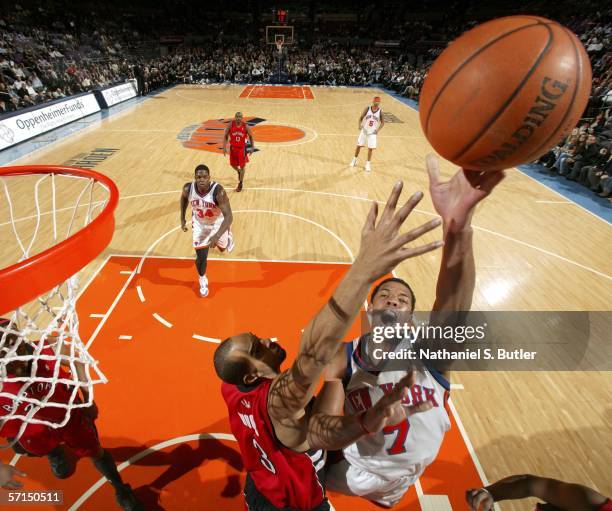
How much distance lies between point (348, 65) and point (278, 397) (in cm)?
2826

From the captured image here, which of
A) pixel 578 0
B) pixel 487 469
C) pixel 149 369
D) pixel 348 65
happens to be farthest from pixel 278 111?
pixel 578 0

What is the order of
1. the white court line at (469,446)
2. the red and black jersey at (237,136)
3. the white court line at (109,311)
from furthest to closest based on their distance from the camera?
the red and black jersey at (237,136)
the white court line at (109,311)
the white court line at (469,446)

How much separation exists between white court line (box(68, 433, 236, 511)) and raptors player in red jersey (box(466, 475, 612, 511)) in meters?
Result: 1.92

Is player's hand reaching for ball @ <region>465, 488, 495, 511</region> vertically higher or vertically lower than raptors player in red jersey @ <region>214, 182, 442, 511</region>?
lower

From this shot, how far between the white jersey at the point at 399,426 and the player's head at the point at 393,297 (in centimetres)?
41

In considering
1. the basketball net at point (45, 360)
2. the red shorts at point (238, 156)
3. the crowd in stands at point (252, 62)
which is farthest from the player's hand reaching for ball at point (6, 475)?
the crowd in stands at point (252, 62)

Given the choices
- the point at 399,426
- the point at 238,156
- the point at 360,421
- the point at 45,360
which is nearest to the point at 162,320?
the point at 45,360

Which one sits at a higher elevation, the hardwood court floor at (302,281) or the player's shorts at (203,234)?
the player's shorts at (203,234)

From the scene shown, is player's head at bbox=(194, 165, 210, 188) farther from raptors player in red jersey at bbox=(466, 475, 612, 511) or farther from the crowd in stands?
the crowd in stands

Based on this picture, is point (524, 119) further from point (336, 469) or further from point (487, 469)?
point (487, 469)

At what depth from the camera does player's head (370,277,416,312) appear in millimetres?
2252

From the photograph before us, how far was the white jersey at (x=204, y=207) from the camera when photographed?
4.55 m

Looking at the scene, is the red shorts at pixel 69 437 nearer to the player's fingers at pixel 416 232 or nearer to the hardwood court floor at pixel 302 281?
the hardwood court floor at pixel 302 281

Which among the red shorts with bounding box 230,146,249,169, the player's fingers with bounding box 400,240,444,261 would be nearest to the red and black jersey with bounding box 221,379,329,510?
the player's fingers with bounding box 400,240,444,261
